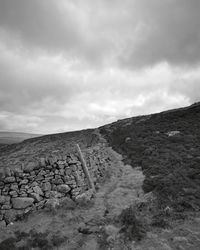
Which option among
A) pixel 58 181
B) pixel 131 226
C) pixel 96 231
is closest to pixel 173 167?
pixel 131 226

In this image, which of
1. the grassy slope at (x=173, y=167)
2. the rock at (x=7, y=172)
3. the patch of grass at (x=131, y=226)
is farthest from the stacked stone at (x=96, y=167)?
the rock at (x=7, y=172)

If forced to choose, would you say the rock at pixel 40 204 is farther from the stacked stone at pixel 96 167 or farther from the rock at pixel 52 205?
the stacked stone at pixel 96 167

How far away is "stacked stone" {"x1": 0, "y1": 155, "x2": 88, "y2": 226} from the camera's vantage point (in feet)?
25.9

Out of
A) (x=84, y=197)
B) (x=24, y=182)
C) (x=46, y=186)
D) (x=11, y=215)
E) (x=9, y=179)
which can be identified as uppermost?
(x=9, y=179)

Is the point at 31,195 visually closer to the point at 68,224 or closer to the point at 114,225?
the point at 68,224

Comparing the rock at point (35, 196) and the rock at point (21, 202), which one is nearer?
the rock at point (21, 202)

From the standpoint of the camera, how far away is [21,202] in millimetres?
7914

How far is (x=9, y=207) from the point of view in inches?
305

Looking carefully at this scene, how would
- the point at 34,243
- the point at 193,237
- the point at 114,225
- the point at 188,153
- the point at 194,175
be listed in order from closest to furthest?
the point at 193,237 → the point at 34,243 → the point at 114,225 → the point at 194,175 → the point at 188,153

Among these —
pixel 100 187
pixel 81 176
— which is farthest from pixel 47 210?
pixel 100 187

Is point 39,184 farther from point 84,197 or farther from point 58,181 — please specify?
point 84,197

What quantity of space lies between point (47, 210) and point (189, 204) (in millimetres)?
6612

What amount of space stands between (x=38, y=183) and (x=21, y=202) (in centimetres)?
120

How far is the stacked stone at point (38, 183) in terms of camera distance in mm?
7891
